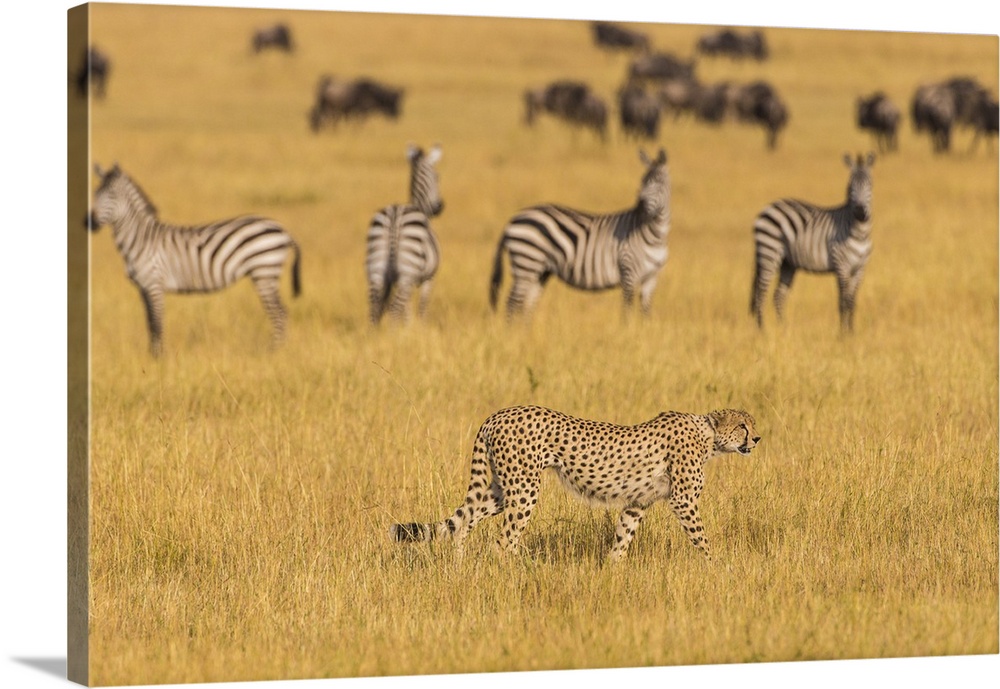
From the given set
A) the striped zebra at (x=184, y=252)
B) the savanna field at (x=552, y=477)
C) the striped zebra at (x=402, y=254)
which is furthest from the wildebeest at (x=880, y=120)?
the striped zebra at (x=184, y=252)

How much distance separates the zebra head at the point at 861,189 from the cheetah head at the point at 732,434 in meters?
5.01

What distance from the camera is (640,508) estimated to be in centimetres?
875

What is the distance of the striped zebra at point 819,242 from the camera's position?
13547 millimetres

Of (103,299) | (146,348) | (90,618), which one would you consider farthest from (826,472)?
(103,299)

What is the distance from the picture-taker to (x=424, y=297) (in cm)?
1507

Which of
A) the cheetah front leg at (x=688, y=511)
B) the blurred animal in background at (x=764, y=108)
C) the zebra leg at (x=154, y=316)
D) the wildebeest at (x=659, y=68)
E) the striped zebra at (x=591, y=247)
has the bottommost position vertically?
the cheetah front leg at (x=688, y=511)

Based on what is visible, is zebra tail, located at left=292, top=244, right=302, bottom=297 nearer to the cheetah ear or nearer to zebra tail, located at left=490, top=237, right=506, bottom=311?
zebra tail, located at left=490, top=237, right=506, bottom=311

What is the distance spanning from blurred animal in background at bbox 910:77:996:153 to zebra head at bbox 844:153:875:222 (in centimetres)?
85

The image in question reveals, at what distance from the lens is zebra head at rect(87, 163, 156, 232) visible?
12773mm

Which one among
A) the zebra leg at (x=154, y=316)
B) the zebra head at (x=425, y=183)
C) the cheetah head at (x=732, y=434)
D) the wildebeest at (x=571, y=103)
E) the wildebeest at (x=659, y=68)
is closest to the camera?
the cheetah head at (x=732, y=434)

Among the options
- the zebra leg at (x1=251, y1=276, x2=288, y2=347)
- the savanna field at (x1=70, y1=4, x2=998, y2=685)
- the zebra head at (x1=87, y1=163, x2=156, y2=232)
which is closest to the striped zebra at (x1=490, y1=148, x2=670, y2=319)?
the savanna field at (x1=70, y1=4, x2=998, y2=685)

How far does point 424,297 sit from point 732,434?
258 inches

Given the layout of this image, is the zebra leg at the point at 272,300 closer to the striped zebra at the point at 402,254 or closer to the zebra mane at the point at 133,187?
the striped zebra at the point at 402,254

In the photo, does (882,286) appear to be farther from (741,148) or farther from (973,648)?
(741,148)
